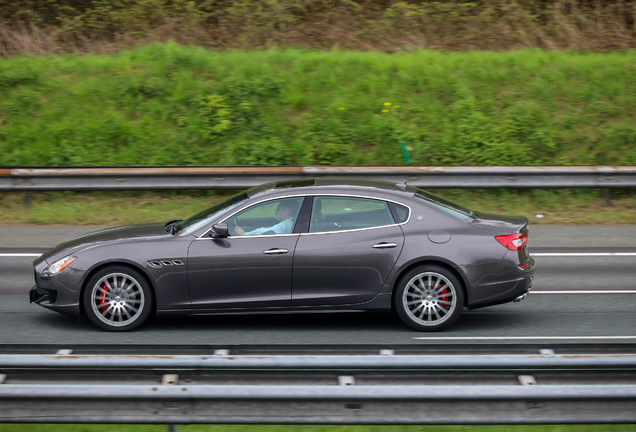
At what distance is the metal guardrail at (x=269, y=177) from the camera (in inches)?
517

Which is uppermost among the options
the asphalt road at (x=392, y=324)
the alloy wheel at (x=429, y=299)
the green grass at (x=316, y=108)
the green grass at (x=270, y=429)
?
the green grass at (x=316, y=108)

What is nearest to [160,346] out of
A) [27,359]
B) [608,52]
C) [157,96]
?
[27,359]

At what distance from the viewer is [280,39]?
18.8 meters

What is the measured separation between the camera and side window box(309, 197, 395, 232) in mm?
6941

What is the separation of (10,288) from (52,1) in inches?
537

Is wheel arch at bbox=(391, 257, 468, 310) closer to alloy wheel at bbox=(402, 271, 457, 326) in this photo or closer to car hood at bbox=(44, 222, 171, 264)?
alloy wheel at bbox=(402, 271, 457, 326)

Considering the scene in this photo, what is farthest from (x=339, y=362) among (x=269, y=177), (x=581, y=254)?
(x=269, y=177)

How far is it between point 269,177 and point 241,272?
21.8 ft

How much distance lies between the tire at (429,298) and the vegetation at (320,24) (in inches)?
493

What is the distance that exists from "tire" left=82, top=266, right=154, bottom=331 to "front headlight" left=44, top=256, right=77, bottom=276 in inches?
10.9

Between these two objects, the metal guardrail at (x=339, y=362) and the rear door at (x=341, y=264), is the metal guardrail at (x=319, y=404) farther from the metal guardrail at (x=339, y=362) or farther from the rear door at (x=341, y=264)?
the rear door at (x=341, y=264)

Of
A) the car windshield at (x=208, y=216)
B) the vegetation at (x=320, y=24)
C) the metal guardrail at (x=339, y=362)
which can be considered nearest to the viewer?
the metal guardrail at (x=339, y=362)

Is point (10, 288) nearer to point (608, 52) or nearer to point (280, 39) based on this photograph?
point (280, 39)

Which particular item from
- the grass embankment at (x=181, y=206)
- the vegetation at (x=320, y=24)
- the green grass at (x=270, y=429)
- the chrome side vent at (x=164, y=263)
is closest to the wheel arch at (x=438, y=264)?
the chrome side vent at (x=164, y=263)
